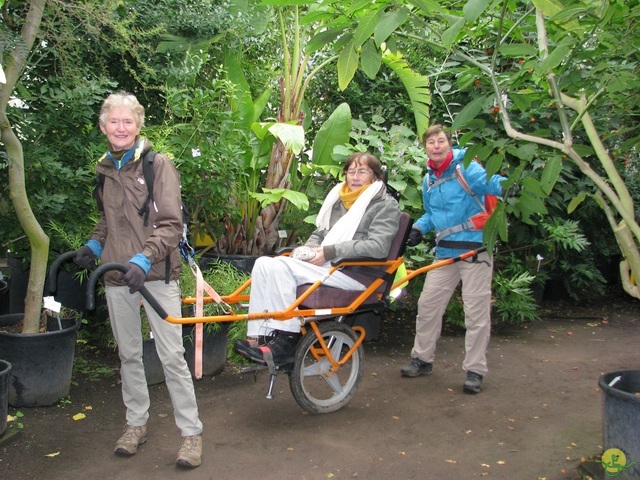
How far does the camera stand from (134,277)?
3.39m

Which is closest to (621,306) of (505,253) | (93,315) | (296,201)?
(505,253)

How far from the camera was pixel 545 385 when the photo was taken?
5.70 meters

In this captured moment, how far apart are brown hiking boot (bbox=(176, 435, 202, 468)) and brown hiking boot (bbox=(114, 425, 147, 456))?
0.31m

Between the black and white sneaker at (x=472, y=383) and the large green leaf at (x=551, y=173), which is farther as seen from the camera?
the black and white sneaker at (x=472, y=383)

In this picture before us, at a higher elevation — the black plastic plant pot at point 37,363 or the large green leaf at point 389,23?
the large green leaf at point 389,23

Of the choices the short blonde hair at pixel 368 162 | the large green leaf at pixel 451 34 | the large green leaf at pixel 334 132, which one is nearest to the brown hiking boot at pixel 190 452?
the short blonde hair at pixel 368 162

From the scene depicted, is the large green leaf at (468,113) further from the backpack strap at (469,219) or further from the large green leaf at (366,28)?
the backpack strap at (469,219)

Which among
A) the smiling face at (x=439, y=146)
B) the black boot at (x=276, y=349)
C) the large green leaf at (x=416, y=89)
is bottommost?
the black boot at (x=276, y=349)

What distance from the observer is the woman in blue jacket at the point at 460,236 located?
5.38 m

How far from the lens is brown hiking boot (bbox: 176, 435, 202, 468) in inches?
156

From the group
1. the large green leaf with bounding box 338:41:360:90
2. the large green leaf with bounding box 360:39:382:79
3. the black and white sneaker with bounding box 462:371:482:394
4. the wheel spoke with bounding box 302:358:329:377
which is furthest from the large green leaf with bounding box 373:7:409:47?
the black and white sneaker with bounding box 462:371:482:394

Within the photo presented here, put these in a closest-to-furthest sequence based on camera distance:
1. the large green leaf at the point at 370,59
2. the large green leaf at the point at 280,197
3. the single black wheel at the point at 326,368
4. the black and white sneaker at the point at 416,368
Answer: the large green leaf at the point at 370,59
the single black wheel at the point at 326,368
the black and white sneaker at the point at 416,368
the large green leaf at the point at 280,197

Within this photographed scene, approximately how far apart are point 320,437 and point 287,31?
551 cm

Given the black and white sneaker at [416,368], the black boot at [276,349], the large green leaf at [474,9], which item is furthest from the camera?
the black and white sneaker at [416,368]
